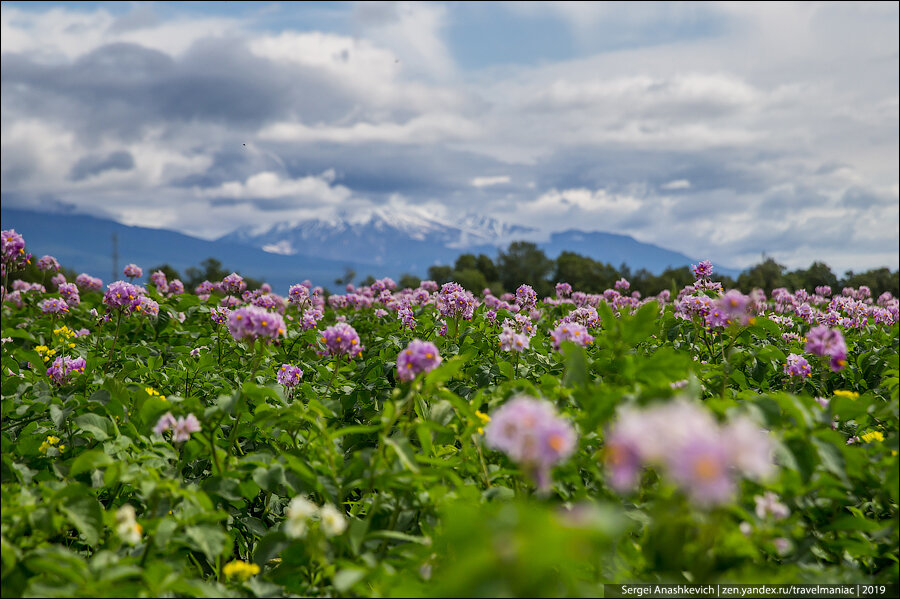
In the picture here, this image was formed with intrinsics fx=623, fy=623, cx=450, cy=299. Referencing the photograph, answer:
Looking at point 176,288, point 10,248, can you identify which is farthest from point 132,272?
point 10,248

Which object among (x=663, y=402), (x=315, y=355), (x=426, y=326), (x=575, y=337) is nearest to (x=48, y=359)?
(x=315, y=355)

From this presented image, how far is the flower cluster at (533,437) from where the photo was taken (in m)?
1.73

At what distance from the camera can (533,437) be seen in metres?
1.76

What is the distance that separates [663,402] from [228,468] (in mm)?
2214

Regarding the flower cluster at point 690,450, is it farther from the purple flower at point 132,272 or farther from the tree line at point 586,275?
the tree line at point 586,275

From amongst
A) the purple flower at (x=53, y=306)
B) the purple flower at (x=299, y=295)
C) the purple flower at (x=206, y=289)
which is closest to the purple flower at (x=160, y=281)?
the purple flower at (x=206, y=289)

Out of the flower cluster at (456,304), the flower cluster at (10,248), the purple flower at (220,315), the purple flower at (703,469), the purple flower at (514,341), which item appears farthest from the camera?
the purple flower at (220,315)

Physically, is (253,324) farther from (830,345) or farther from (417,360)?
(830,345)

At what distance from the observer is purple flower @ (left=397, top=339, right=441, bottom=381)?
327 cm

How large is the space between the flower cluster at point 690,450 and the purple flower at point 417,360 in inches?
69.6

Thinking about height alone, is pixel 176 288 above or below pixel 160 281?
below

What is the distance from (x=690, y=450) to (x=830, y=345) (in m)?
3.04

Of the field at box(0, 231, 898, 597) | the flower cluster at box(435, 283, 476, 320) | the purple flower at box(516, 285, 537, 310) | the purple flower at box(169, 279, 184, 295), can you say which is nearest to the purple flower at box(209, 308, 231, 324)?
the field at box(0, 231, 898, 597)

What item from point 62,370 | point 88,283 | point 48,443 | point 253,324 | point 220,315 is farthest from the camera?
point 88,283
